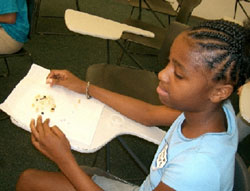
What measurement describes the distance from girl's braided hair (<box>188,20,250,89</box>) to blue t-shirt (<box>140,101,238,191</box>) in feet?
0.47

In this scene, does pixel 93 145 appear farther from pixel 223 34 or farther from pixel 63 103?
pixel 223 34

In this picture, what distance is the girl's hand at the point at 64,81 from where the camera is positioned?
102 cm

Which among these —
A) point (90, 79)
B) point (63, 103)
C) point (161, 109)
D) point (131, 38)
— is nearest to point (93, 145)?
point (63, 103)

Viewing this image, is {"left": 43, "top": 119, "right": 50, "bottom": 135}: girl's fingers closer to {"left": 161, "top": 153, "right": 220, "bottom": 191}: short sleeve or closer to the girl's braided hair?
{"left": 161, "top": 153, "right": 220, "bottom": 191}: short sleeve

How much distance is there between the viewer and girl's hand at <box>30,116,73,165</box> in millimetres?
809

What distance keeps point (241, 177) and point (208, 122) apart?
6.6 inches

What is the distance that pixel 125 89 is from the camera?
1482mm

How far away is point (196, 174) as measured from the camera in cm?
61

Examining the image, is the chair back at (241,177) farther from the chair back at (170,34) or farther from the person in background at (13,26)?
the person in background at (13,26)

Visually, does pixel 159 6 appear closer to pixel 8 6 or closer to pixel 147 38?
pixel 147 38

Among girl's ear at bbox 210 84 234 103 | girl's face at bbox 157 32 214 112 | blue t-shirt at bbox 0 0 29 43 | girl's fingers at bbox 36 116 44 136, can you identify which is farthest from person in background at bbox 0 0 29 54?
girl's ear at bbox 210 84 234 103

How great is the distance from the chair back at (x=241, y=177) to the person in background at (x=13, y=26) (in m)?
1.44

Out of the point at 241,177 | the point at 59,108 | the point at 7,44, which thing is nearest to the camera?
the point at 241,177

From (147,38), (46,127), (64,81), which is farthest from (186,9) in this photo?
(46,127)
